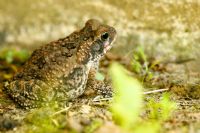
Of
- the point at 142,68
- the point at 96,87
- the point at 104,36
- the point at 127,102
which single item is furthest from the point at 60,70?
the point at 127,102

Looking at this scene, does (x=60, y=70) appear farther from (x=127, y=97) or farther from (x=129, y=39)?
(x=129, y=39)

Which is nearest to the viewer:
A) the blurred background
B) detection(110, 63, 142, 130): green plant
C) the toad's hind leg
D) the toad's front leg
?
detection(110, 63, 142, 130): green plant

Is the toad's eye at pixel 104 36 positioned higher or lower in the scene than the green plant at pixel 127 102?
higher

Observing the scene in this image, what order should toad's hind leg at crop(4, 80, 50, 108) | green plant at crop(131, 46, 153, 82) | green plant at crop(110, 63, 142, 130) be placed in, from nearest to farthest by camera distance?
1. green plant at crop(110, 63, 142, 130)
2. toad's hind leg at crop(4, 80, 50, 108)
3. green plant at crop(131, 46, 153, 82)

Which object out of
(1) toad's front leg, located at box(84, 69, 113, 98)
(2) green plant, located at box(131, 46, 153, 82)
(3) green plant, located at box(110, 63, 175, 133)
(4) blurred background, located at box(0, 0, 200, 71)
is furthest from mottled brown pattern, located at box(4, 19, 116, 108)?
(3) green plant, located at box(110, 63, 175, 133)

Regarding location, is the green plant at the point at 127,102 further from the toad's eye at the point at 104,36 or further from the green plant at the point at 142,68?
the green plant at the point at 142,68

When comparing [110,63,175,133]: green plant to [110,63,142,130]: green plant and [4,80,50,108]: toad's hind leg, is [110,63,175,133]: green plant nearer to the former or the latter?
[110,63,142,130]: green plant

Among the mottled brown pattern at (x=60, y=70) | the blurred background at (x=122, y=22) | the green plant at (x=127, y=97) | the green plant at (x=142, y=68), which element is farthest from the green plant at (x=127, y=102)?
the blurred background at (x=122, y=22)
